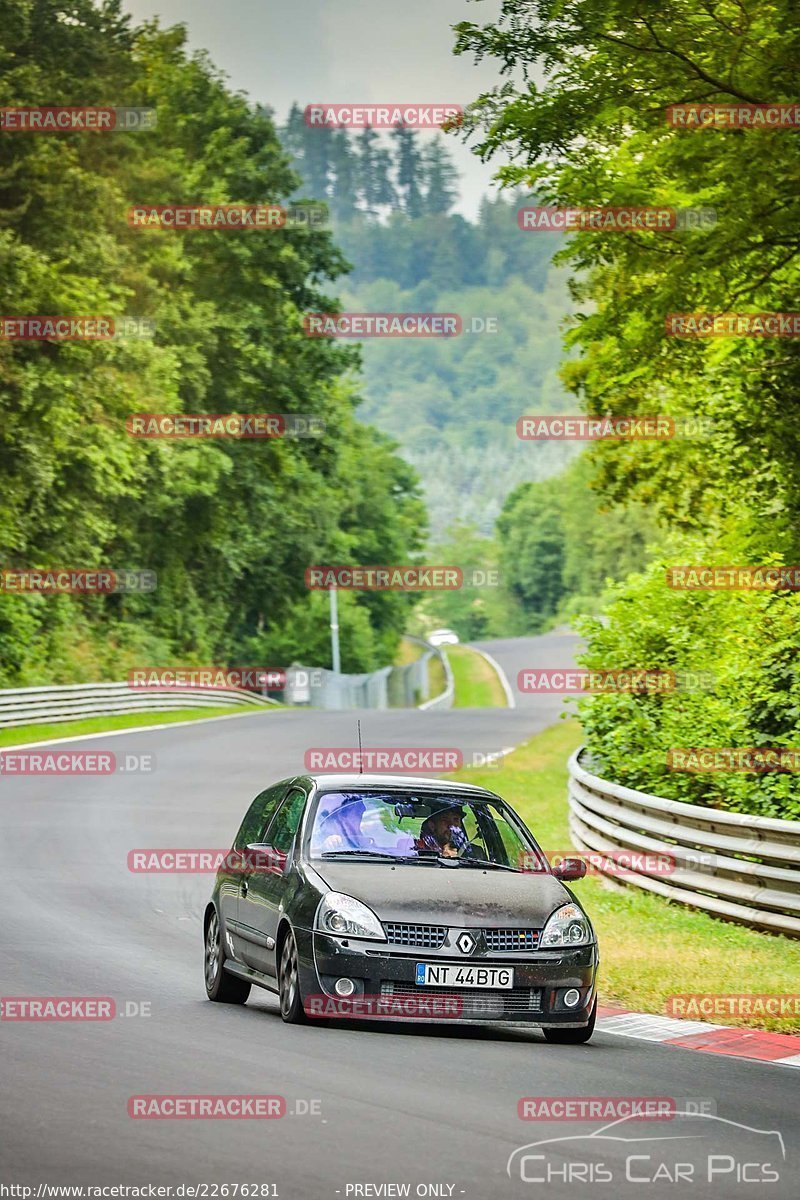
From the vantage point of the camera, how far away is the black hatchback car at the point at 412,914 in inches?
369

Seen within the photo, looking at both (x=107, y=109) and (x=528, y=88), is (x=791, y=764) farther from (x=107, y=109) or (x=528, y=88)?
(x=107, y=109)

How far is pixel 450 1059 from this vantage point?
8711mm

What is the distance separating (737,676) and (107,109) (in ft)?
119

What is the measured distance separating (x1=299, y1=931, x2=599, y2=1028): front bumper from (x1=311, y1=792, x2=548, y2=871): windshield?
0.94 meters

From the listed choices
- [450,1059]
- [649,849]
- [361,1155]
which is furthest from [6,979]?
[649,849]

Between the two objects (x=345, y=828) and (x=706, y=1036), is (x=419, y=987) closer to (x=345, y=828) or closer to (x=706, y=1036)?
(x=345, y=828)

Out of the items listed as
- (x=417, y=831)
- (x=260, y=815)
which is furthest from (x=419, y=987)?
(x=260, y=815)

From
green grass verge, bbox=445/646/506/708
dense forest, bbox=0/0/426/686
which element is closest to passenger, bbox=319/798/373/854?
dense forest, bbox=0/0/426/686

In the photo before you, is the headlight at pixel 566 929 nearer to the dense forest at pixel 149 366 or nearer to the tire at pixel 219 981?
the tire at pixel 219 981

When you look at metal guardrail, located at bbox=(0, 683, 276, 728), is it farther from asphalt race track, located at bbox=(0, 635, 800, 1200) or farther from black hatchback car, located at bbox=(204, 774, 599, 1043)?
black hatchback car, located at bbox=(204, 774, 599, 1043)

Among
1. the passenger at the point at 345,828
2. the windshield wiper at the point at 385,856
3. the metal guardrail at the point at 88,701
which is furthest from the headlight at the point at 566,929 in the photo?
the metal guardrail at the point at 88,701

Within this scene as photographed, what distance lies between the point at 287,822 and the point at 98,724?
31148mm

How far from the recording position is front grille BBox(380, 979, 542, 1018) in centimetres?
938

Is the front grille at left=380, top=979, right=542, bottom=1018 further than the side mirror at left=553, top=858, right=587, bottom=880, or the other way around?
the side mirror at left=553, top=858, right=587, bottom=880
